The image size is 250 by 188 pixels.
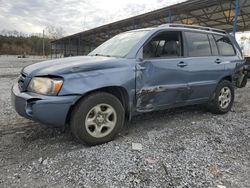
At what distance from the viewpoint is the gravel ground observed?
94.7 inches

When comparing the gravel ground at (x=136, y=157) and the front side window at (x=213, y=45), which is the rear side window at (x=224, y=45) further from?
the gravel ground at (x=136, y=157)

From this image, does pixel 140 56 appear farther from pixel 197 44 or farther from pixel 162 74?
pixel 197 44

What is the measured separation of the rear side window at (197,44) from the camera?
424 centimetres

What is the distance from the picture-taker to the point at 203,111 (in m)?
5.23

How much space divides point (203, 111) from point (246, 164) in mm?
2470

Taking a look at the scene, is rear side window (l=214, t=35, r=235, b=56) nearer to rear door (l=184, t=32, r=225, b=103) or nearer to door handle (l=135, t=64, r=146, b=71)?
rear door (l=184, t=32, r=225, b=103)

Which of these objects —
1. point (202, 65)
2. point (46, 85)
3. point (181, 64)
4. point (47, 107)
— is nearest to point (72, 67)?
point (46, 85)

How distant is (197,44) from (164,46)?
823mm

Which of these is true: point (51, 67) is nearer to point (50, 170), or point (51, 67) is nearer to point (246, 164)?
point (50, 170)

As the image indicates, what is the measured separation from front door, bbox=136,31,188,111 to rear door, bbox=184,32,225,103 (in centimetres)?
19

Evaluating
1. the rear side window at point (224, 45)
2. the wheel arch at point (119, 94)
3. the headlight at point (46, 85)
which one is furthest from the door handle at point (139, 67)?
the rear side window at point (224, 45)

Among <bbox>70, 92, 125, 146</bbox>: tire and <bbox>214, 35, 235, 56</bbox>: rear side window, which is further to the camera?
<bbox>214, 35, 235, 56</bbox>: rear side window

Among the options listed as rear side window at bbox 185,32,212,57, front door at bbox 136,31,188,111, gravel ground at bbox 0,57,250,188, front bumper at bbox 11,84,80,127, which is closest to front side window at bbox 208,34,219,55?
rear side window at bbox 185,32,212,57

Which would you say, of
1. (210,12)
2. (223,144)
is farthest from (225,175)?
(210,12)
